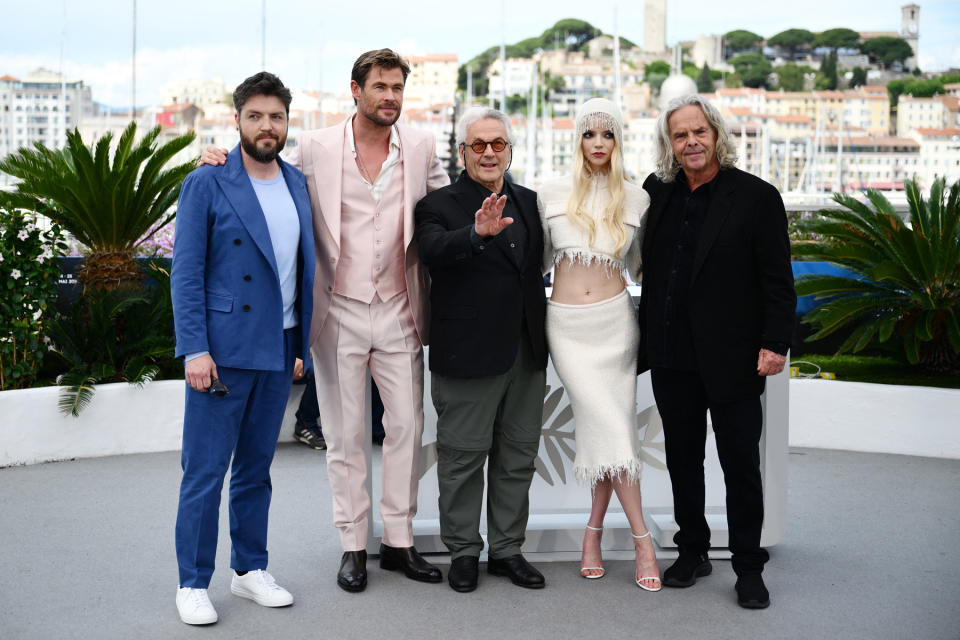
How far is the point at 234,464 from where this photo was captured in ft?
11.9

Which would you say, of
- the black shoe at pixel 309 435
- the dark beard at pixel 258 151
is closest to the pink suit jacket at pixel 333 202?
the dark beard at pixel 258 151

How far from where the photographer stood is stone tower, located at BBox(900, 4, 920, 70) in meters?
154

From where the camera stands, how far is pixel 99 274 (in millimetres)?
6984

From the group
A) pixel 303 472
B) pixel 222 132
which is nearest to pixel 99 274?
pixel 303 472

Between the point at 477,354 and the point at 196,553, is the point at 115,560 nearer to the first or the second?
the point at 196,553

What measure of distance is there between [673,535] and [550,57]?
505 ft

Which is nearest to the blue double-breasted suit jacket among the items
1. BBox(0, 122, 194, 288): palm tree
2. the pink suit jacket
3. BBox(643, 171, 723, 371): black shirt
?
the pink suit jacket

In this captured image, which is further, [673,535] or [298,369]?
[673,535]

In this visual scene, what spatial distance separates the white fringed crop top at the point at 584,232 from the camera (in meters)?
3.73

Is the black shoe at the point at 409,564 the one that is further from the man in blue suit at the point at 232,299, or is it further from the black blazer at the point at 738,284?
the black blazer at the point at 738,284

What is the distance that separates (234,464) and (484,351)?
→ 1022mm

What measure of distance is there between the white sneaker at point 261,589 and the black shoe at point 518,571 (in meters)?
0.82

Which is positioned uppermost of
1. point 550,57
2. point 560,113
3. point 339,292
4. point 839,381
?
point 550,57

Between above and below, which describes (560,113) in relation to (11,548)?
above
